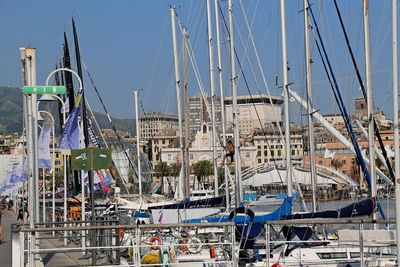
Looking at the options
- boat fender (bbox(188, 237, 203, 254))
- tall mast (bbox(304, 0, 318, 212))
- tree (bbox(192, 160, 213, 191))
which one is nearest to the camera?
boat fender (bbox(188, 237, 203, 254))

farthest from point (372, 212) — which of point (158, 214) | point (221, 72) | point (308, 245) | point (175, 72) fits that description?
point (175, 72)

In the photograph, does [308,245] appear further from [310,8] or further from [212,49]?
[212,49]

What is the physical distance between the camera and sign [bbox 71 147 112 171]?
2286 centimetres

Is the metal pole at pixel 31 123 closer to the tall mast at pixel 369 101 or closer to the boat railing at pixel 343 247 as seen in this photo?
the boat railing at pixel 343 247

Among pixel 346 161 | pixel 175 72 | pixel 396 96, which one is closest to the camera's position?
pixel 396 96

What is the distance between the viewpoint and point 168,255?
23.4m

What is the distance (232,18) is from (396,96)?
88.7ft

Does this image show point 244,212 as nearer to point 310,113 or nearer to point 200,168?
point 310,113

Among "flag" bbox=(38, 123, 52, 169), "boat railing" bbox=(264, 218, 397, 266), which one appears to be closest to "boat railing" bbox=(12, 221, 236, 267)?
"boat railing" bbox=(264, 218, 397, 266)

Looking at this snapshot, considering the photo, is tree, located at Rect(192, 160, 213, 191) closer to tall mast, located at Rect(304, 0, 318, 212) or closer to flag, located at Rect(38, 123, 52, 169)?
tall mast, located at Rect(304, 0, 318, 212)

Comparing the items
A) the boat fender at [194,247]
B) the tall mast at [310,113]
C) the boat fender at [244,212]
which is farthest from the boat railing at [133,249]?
the tall mast at [310,113]

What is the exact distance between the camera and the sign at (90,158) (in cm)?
2286

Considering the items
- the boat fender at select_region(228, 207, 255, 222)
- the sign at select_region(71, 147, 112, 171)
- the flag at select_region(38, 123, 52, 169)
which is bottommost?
the boat fender at select_region(228, 207, 255, 222)

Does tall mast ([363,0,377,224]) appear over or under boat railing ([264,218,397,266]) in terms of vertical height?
over
